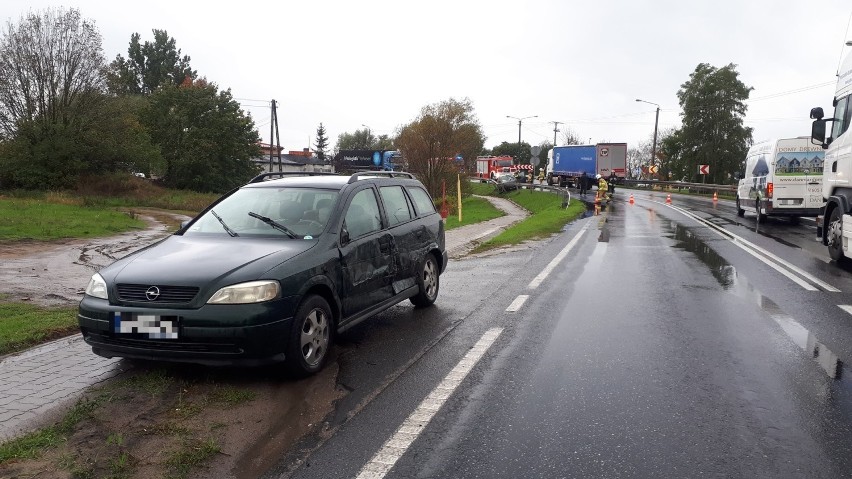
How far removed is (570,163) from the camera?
5056 cm

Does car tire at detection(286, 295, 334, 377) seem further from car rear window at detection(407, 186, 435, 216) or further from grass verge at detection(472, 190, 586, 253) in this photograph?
grass verge at detection(472, 190, 586, 253)

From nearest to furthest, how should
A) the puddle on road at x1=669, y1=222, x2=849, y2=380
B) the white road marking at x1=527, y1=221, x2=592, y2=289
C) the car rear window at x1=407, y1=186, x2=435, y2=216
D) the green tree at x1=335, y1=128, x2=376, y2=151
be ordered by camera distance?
the puddle on road at x1=669, y1=222, x2=849, y2=380 < the car rear window at x1=407, y1=186, x2=435, y2=216 < the white road marking at x1=527, y1=221, x2=592, y2=289 < the green tree at x1=335, y1=128, x2=376, y2=151

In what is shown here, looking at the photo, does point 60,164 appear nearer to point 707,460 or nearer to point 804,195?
point 804,195

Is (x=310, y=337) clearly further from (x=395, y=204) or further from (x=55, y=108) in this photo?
(x=55, y=108)

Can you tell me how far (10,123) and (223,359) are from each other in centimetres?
3998

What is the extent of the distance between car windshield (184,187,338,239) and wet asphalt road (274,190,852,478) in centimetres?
123

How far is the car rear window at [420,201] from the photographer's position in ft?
26.4

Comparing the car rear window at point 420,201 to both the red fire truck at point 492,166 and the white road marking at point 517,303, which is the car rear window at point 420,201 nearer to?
the white road marking at point 517,303

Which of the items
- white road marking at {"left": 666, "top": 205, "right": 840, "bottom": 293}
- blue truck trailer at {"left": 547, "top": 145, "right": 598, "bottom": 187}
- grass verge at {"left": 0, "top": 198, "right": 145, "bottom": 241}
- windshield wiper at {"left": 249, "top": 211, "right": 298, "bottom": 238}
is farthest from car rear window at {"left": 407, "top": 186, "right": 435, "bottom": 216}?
blue truck trailer at {"left": 547, "top": 145, "right": 598, "bottom": 187}

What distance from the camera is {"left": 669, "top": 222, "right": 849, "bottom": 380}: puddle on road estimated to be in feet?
18.3

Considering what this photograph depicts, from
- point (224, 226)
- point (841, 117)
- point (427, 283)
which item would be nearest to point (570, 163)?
point (841, 117)

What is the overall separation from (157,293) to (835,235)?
11.3m

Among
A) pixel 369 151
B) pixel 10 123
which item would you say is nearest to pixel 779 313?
pixel 10 123

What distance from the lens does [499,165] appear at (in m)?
72.6
